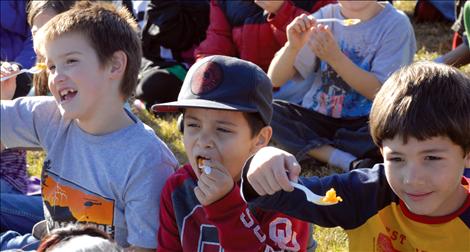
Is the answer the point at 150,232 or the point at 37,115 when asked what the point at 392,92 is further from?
the point at 37,115

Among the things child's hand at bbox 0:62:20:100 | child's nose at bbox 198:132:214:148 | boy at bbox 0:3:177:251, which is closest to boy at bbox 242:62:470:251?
child's nose at bbox 198:132:214:148

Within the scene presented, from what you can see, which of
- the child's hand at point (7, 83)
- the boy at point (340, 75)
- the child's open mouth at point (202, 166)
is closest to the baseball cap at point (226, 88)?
the child's open mouth at point (202, 166)

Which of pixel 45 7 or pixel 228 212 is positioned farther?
pixel 45 7

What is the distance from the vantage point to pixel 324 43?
3051 mm

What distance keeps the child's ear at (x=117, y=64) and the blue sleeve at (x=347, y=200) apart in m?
0.85

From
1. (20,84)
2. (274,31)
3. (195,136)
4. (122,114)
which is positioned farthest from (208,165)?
(20,84)

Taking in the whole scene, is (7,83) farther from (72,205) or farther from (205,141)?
(205,141)

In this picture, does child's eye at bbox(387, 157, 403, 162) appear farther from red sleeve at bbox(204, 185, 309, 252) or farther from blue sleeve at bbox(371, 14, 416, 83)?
blue sleeve at bbox(371, 14, 416, 83)

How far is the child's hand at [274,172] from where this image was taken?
5.26ft

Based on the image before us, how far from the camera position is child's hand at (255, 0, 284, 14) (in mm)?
3510

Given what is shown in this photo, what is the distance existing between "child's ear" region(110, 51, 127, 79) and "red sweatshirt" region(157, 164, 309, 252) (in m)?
0.43

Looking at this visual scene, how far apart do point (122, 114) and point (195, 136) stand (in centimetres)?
44

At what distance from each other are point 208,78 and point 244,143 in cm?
20

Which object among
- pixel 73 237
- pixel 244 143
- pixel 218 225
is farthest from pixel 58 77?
pixel 73 237
